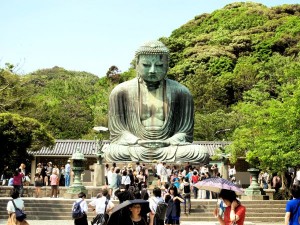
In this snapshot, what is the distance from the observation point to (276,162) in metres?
20.8

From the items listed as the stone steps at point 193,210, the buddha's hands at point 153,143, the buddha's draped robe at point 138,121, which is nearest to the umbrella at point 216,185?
the stone steps at point 193,210

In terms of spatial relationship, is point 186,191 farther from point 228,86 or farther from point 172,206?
point 228,86

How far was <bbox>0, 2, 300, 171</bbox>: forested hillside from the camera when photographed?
23006 millimetres

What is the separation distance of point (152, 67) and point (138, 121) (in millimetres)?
2184

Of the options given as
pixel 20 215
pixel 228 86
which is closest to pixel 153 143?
pixel 20 215

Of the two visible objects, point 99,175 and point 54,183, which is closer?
point 54,183

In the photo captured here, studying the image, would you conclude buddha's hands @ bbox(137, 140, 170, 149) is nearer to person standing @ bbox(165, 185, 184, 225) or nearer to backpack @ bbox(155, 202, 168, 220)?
person standing @ bbox(165, 185, 184, 225)

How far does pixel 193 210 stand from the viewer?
62.4 feet

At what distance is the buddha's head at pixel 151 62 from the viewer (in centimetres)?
2530

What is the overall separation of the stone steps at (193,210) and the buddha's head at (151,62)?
7.28 m

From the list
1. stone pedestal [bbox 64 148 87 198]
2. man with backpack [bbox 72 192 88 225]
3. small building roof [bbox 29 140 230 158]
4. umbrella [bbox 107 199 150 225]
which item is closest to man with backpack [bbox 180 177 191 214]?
stone pedestal [bbox 64 148 87 198]

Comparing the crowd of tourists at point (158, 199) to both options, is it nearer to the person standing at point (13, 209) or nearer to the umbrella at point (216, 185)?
the person standing at point (13, 209)

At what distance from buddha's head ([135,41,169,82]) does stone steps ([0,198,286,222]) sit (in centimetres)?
728

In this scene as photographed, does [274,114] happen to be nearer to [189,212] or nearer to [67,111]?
[189,212]
